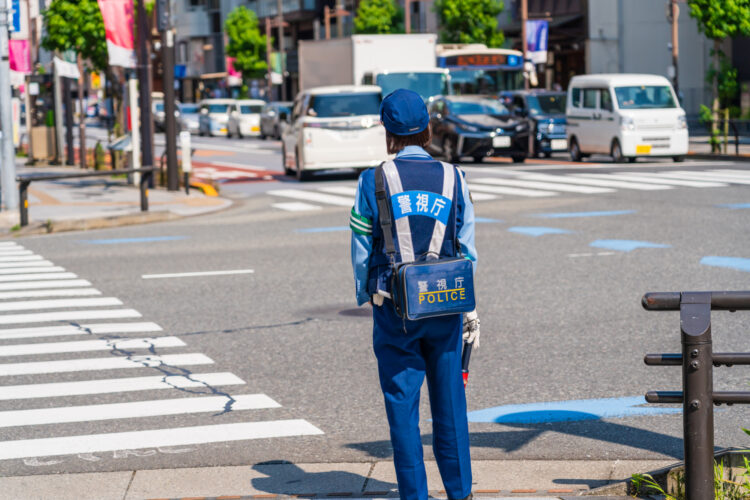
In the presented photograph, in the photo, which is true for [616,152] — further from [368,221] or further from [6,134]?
[368,221]

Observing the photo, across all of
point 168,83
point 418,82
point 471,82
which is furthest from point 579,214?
point 471,82

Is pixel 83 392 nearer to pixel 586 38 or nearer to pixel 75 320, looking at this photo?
pixel 75 320

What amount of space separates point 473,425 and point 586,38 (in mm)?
46182

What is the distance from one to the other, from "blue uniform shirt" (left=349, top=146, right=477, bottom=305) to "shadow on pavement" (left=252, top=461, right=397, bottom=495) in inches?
40.8

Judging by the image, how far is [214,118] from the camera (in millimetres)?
57625

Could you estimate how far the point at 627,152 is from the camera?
27.3 metres

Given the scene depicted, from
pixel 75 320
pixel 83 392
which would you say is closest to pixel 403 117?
pixel 83 392

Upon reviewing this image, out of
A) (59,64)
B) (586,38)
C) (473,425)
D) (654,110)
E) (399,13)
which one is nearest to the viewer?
(473,425)

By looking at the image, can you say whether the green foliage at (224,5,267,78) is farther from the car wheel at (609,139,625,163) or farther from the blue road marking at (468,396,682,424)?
the blue road marking at (468,396,682,424)

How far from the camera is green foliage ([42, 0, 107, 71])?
29.7 meters

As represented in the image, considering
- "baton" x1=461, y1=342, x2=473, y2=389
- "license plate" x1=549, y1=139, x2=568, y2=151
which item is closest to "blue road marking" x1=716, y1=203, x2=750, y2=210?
"baton" x1=461, y1=342, x2=473, y2=389

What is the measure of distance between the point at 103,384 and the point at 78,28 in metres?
24.3

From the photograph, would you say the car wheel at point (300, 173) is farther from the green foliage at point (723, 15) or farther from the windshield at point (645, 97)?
the green foliage at point (723, 15)

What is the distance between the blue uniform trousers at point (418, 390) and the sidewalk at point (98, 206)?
45.7ft
